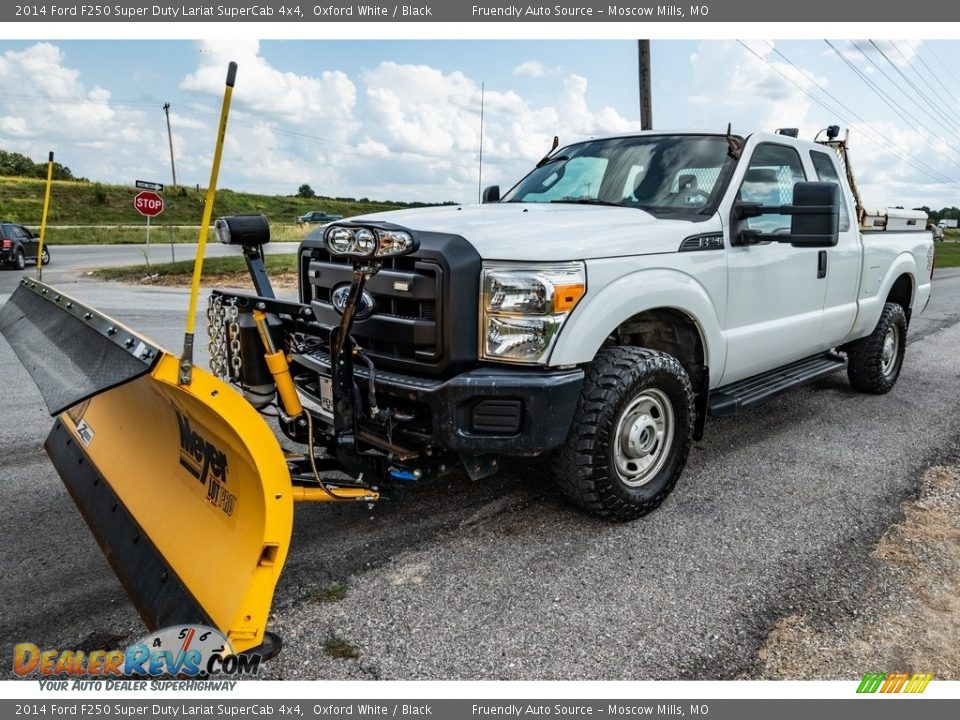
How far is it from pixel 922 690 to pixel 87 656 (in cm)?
295

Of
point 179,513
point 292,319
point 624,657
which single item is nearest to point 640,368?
point 624,657

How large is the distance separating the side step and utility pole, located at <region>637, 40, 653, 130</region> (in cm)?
1177

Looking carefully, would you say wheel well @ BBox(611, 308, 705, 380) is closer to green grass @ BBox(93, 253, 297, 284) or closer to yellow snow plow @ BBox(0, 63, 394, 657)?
yellow snow plow @ BBox(0, 63, 394, 657)

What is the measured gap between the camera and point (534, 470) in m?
4.46

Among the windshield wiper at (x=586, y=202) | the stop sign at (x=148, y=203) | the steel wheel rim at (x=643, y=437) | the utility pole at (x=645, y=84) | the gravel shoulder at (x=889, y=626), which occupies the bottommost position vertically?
the gravel shoulder at (x=889, y=626)

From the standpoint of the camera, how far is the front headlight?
10.4 ft

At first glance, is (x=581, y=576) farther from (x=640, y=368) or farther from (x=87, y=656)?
(x=87, y=656)

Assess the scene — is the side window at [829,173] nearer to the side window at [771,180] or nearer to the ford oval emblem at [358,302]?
the side window at [771,180]

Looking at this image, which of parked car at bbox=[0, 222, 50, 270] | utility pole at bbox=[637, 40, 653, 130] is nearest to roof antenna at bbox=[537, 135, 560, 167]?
utility pole at bbox=[637, 40, 653, 130]

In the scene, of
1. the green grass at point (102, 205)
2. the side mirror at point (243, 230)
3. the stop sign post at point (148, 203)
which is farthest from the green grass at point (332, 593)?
the green grass at point (102, 205)

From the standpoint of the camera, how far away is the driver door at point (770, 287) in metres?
4.36
